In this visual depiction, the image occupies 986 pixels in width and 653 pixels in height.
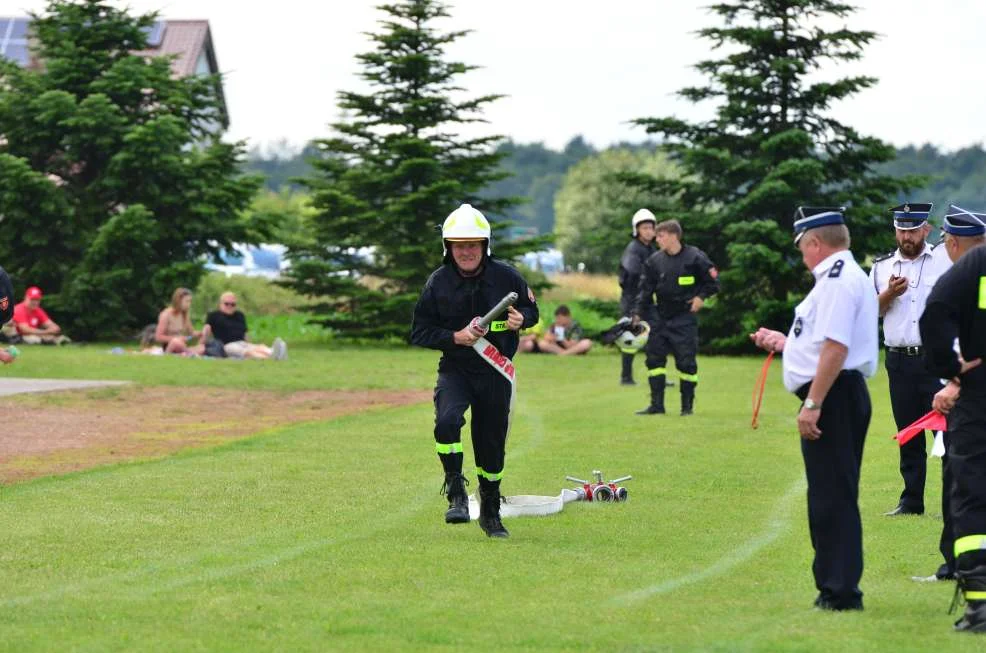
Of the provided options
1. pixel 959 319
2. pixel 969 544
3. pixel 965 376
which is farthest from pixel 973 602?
pixel 959 319

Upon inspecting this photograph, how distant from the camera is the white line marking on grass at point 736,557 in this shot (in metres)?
8.29

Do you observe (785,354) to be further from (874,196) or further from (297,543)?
(874,196)

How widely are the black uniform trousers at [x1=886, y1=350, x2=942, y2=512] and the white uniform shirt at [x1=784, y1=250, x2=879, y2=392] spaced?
3.26 m

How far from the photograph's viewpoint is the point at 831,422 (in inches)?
307

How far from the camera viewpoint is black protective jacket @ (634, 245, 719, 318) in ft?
63.2

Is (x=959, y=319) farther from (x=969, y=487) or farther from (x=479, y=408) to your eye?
(x=479, y=408)

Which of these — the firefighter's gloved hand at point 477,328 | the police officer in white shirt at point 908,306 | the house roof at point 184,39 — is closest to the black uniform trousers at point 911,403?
the police officer in white shirt at point 908,306

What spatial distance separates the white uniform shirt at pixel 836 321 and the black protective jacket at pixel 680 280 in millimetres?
11299

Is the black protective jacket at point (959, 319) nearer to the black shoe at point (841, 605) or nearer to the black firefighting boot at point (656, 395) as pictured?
the black shoe at point (841, 605)

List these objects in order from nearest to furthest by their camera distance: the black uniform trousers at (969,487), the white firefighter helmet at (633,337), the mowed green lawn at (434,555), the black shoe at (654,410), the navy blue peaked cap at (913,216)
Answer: the mowed green lawn at (434,555) < the black uniform trousers at (969,487) < the navy blue peaked cap at (913,216) < the black shoe at (654,410) < the white firefighter helmet at (633,337)

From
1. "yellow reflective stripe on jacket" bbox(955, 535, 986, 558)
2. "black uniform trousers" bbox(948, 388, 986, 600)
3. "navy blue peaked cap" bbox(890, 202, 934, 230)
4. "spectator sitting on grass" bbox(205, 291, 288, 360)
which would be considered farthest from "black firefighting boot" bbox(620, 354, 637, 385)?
"yellow reflective stripe on jacket" bbox(955, 535, 986, 558)

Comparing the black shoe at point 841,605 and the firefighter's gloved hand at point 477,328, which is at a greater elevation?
the firefighter's gloved hand at point 477,328

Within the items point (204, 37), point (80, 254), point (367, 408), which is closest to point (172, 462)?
point (367, 408)

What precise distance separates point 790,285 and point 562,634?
29.9 meters
